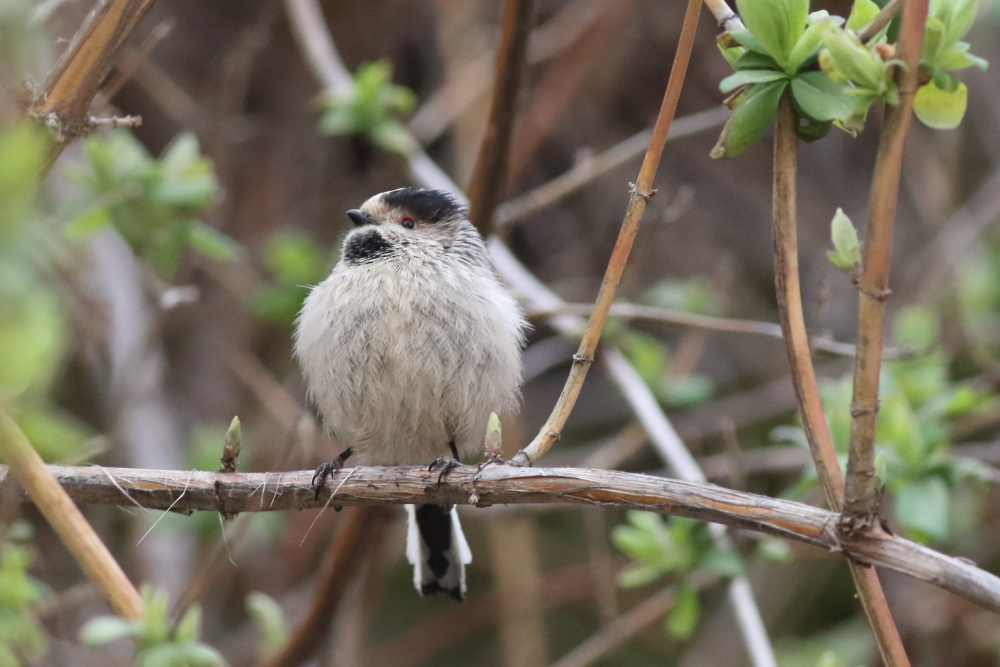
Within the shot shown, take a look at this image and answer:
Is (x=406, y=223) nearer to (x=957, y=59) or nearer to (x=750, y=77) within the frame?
(x=750, y=77)

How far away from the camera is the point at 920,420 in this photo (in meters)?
3.12

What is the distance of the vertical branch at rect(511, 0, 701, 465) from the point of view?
1.74m

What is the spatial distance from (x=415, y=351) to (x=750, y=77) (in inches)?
61.9

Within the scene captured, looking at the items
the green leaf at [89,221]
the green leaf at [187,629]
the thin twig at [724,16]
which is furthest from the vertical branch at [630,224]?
the green leaf at [89,221]

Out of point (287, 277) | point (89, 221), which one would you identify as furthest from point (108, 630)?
point (287, 277)

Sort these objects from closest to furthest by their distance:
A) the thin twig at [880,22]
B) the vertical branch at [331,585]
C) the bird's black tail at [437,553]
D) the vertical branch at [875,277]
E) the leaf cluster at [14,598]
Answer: the vertical branch at [875,277]
the thin twig at [880,22]
the leaf cluster at [14,598]
the vertical branch at [331,585]
the bird's black tail at [437,553]

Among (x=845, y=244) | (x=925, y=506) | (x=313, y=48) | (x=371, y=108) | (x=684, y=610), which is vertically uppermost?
(x=313, y=48)

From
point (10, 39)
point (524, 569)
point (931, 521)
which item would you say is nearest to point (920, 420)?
point (931, 521)

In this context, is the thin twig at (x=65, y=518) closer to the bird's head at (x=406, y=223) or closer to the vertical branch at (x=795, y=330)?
the vertical branch at (x=795, y=330)

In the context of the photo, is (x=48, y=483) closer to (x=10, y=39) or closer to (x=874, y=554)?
(x=10, y=39)

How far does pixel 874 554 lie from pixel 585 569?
13.5 feet

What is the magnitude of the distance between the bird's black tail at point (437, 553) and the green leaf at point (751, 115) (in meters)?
1.89

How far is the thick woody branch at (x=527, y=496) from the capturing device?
5.08 ft

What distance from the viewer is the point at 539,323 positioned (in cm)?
489
